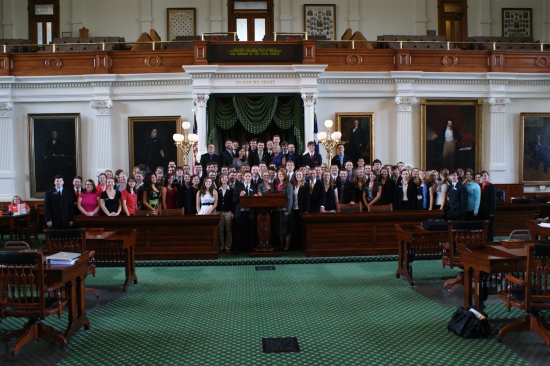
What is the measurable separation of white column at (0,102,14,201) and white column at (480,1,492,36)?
678 inches

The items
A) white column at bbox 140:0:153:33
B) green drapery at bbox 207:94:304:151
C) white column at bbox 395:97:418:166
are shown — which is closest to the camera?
green drapery at bbox 207:94:304:151

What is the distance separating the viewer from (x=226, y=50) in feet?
51.6

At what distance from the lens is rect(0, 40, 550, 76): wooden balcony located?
1580 centimetres

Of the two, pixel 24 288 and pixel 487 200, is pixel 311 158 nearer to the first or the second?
pixel 487 200

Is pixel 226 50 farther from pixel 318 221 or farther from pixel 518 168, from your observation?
pixel 518 168

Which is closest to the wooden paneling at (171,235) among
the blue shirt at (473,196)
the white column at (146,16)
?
the blue shirt at (473,196)

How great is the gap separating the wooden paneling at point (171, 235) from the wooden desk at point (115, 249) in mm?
1711

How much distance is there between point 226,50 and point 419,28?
9.25 m

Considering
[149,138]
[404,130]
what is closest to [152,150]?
[149,138]

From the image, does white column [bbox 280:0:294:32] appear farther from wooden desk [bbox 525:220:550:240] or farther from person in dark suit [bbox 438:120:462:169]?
wooden desk [bbox 525:220:550:240]

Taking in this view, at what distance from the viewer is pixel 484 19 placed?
21.8m

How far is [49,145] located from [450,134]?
12.2 meters

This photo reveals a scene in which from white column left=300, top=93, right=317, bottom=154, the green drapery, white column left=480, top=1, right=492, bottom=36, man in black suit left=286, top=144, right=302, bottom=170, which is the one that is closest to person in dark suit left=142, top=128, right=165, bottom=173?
the green drapery

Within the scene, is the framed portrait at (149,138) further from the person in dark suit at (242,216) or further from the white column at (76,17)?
the white column at (76,17)
